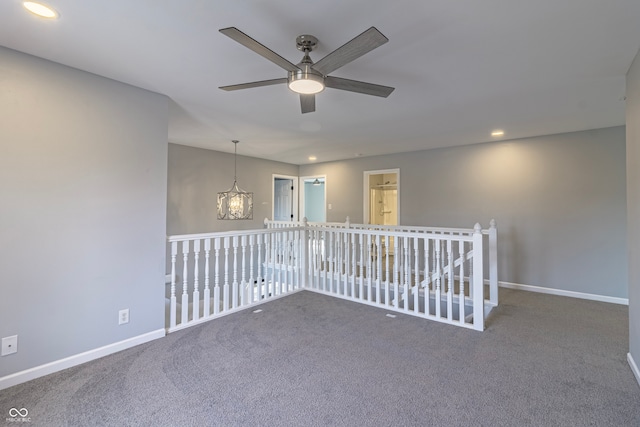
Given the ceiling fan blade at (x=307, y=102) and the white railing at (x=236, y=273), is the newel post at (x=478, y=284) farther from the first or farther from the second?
the white railing at (x=236, y=273)

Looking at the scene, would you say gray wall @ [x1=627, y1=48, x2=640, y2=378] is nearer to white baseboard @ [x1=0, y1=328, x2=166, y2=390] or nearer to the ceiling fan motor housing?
the ceiling fan motor housing

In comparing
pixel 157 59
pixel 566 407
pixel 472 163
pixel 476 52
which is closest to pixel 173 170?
pixel 157 59

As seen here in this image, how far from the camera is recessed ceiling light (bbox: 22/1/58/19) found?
5.20ft

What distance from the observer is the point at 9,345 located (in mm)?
2037

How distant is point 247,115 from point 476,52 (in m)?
2.40

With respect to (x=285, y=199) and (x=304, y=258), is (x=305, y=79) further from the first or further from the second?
(x=285, y=199)

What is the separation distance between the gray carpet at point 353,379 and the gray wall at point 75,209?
1.13 ft

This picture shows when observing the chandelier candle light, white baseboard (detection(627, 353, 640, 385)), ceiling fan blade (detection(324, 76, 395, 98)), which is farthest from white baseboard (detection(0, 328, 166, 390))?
white baseboard (detection(627, 353, 640, 385))

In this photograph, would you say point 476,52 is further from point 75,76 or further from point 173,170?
point 173,170

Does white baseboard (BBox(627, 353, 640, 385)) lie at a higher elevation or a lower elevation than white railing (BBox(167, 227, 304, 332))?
lower

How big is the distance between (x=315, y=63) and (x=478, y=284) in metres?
2.57

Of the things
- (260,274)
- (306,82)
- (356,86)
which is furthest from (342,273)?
(306,82)

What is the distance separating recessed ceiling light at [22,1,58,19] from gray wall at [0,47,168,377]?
26.2 inches

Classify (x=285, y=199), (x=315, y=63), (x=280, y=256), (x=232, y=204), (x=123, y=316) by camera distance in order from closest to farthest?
1. (x=315, y=63)
2. (x=123, y=316)
3. (x=280, y=256)
4. (x=232, y=204)
5. (x=285, y=199)
